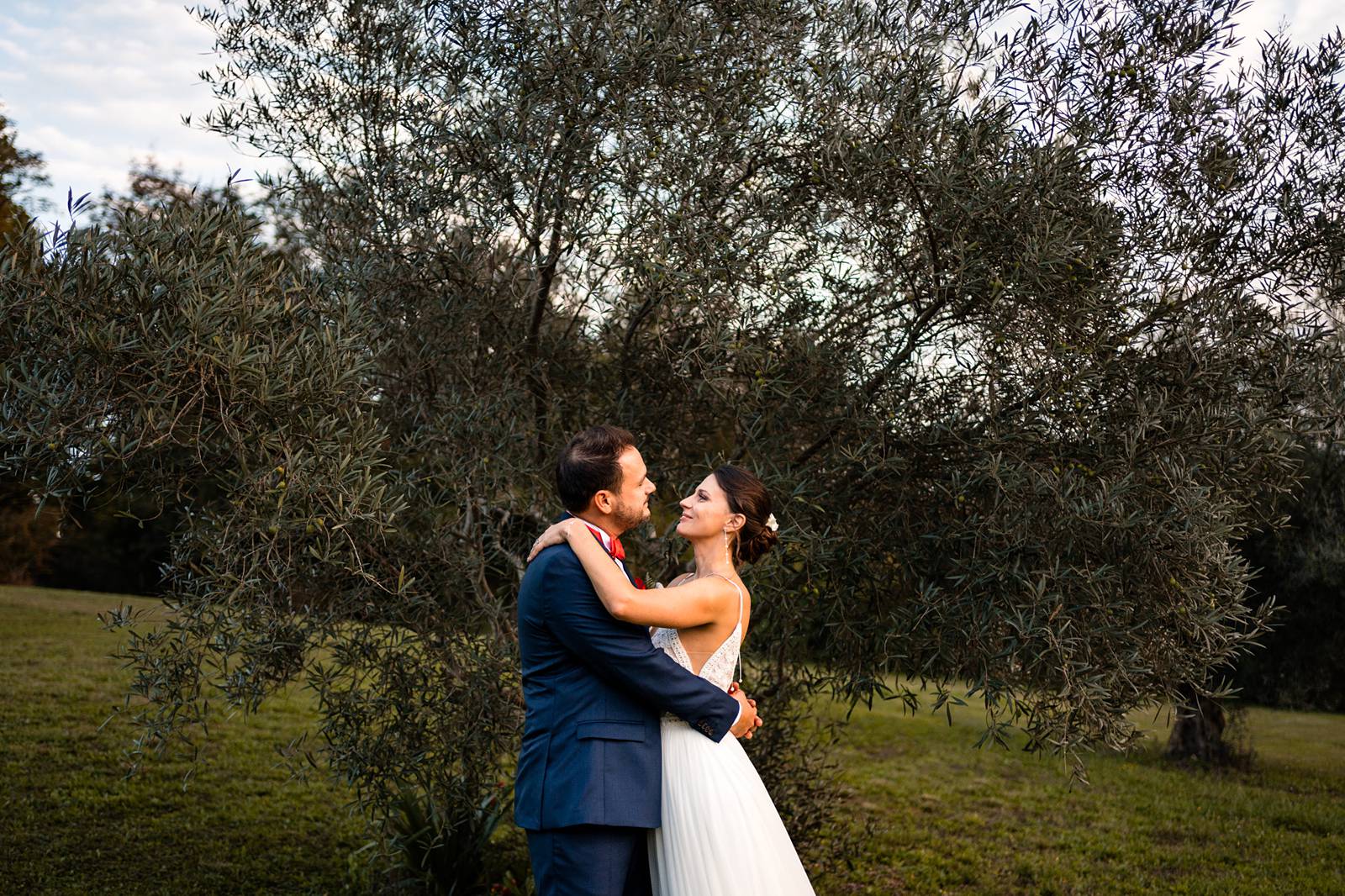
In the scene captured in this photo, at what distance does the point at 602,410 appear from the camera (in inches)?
257

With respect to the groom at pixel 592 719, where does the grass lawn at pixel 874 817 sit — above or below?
below

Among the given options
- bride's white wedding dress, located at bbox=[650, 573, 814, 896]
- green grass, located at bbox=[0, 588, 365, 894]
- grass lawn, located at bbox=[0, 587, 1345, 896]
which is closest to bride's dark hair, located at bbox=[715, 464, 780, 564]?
bride's white wedding dress, located at bbox=[650, 573, 814, 896]

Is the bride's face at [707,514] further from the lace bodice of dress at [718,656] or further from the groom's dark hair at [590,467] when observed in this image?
the groom's dark hair at [590,467]

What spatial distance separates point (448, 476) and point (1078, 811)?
9759 mm

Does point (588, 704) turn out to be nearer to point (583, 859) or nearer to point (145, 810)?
point (583, 859)

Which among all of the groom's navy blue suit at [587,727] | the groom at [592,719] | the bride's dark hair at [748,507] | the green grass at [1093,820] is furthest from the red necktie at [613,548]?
the green grass at [1093,820]

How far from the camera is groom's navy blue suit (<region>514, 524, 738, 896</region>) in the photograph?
356cm

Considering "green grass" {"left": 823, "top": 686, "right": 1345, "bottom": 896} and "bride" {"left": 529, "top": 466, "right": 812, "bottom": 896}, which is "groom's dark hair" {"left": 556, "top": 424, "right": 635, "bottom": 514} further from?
"green grass" {"left": 823, "top": 686, "right": 1345, "bottom": 896}

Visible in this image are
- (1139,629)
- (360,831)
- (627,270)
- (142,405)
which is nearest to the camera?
(142,405)

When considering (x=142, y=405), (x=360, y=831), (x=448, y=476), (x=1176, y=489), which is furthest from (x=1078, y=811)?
(x=142, y=405)

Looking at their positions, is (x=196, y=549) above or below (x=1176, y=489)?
below

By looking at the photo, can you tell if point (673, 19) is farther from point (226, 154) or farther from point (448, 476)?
point (226, 154)

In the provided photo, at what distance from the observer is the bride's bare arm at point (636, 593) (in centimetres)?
357

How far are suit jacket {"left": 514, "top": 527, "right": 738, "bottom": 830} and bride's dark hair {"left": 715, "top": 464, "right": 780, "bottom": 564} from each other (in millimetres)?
712
